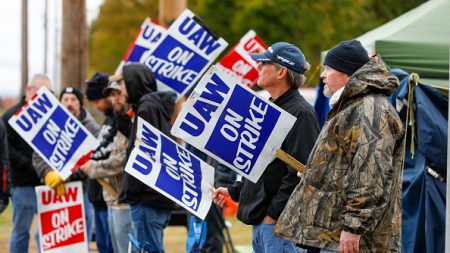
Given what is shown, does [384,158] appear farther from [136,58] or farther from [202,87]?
[136,58]

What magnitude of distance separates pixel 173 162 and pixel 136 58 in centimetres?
314

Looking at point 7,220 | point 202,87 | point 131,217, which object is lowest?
point 7,220

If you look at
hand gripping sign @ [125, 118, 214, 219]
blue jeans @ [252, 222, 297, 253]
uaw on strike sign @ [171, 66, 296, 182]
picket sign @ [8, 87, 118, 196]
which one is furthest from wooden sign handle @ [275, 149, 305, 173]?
picket sign @ [8, 87, 118, 196]

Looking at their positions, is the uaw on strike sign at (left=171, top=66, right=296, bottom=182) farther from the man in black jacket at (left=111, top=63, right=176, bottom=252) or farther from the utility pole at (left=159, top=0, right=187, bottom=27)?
the utility pole at (left=159, top=0, right=187, bottom=27)

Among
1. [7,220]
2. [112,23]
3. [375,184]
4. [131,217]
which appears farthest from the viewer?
[112,23]

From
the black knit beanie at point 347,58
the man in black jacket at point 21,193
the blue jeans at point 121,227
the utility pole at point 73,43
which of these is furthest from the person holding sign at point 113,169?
the utility pole at point 73,43

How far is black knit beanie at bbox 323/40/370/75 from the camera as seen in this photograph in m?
5.48

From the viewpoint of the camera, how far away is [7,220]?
1803 centimetres

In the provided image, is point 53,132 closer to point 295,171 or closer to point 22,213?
point 22,213

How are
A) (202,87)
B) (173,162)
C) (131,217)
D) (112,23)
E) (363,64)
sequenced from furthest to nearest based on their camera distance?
1. (112,23)
2. (131,217)
3. (173,162)
4. (202,87)
5. (363,64)

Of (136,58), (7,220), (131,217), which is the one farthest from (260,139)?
(7,220)

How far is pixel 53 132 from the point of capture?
9633mm

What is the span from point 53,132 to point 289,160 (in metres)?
3.97

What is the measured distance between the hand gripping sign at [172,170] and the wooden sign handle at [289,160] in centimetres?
103
